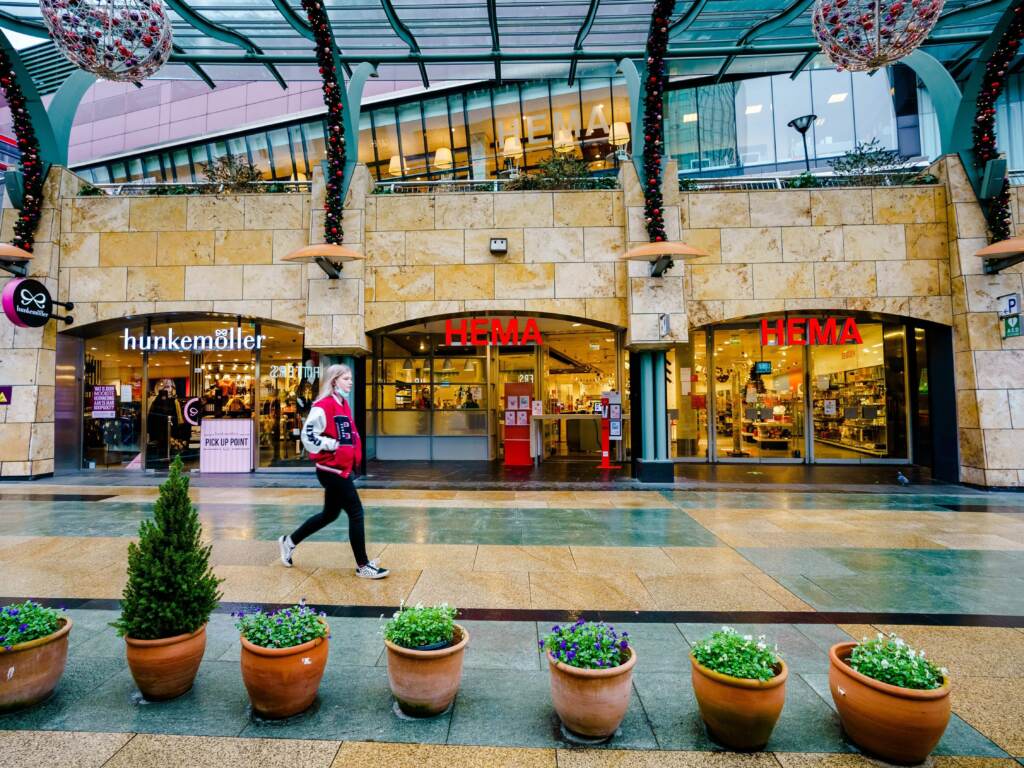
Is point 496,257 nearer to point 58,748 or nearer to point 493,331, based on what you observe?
point 493,331

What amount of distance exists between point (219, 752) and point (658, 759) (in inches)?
84.5

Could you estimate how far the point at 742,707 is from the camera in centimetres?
266

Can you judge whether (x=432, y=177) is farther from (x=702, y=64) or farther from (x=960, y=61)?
(x=960, y=61)

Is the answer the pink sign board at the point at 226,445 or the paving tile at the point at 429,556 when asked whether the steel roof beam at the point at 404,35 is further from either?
the paving tile at the point at 429,556

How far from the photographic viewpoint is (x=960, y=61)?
16.7m

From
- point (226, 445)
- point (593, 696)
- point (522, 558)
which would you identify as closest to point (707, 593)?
point (522, 558)

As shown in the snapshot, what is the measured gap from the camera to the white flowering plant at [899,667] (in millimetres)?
2627

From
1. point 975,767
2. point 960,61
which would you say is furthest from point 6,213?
point 960,61

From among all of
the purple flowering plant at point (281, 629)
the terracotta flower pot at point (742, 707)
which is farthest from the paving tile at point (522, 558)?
the terracotta flower pot at point (742, 707)

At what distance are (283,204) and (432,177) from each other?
11.1m

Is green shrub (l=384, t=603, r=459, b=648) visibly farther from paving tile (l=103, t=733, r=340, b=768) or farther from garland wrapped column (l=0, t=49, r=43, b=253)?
garland wrapped column (l=0, t=49, r=43, b=253)

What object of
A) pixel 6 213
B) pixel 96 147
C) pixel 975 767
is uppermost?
pixel 96 147

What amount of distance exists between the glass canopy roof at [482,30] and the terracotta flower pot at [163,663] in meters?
12.2

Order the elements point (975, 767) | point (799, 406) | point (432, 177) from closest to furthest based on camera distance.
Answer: point (975, 767)
point (799, 406)
point (432, 177)
